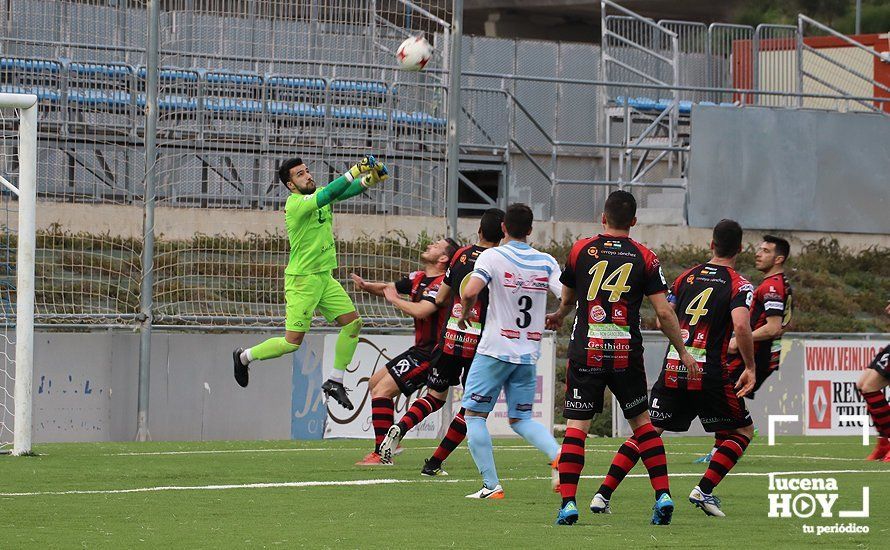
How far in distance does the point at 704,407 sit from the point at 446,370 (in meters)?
2.60

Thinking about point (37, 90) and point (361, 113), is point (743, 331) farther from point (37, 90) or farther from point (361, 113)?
point (37, 90)

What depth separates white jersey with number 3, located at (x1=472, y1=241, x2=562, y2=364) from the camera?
9.52 meters

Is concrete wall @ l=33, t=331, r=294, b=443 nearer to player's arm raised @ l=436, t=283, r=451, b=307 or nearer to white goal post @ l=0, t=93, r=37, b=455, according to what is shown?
white goal post @ l=0, t=93, r=37, b=455

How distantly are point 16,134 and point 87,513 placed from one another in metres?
7.09

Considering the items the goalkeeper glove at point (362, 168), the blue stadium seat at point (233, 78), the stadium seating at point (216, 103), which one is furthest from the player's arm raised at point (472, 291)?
the blue stadium seat at point (233, 78)

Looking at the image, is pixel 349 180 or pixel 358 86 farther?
pixel 358 86

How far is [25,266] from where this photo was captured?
12.8 metres

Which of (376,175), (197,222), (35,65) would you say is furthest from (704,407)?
(35,65)

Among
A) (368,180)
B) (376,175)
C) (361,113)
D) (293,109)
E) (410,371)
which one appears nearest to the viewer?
(376,175)

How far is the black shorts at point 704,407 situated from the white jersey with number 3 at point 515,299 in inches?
43.3

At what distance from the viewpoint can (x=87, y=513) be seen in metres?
8.91

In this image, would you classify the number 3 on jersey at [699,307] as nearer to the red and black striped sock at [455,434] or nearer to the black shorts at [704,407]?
the black shorts at [704,407]

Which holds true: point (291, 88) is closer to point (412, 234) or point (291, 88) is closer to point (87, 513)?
point (412, 234)

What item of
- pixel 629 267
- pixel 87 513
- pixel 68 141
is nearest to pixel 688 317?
pixel 629 267
